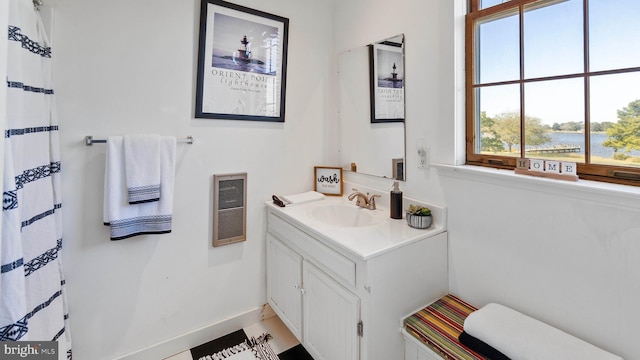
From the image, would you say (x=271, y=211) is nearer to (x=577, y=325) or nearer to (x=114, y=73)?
(x=114, y=73)

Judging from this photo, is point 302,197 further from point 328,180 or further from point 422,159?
point 422,159

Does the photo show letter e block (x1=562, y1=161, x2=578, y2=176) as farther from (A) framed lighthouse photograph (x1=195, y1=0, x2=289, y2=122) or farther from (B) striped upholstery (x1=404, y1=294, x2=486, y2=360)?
(A) framed lighthouse photograph (x1=195, y1=0, x2=289, y2=122)

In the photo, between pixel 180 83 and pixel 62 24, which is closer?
pixel 62 24

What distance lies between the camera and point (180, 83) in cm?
163

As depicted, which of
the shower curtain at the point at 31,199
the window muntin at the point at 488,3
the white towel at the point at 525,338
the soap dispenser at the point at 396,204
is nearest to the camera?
the shower curtain at the point at 31,199

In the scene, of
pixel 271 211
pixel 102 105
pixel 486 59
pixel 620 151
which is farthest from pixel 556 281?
pixel 102 105

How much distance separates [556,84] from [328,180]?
4.60 ft

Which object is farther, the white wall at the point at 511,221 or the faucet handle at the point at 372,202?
the faucet handle at the point at 372,202

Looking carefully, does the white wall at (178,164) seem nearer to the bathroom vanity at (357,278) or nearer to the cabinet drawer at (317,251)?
the cabinet drawer at (317,251)

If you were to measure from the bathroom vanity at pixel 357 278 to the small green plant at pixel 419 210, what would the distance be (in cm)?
4

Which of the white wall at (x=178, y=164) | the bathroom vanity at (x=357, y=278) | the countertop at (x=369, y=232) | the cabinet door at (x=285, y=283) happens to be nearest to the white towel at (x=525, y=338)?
the bathroom vanity at (x=357, y=278)

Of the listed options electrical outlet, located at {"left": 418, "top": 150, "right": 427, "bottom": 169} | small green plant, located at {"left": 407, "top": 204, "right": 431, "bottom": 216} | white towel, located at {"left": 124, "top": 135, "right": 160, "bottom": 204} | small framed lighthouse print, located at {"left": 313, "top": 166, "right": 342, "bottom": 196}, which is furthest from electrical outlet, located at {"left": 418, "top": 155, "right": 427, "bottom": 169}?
white towel, located at {"left": 124, "top": 135, "right": 160, "bottom": 204}

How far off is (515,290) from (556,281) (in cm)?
17

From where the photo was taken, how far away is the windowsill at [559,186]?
96cm
